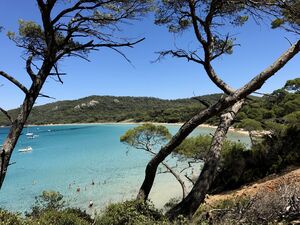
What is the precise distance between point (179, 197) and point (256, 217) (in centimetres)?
1421

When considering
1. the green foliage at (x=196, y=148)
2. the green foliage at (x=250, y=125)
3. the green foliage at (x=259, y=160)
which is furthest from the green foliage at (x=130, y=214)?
the green foliage at (x=250, y=125)

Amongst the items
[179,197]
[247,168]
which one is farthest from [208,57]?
[179,197]

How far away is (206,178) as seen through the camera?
16.4 feet

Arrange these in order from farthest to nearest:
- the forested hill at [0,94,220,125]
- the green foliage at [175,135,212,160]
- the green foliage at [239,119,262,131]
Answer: the forested hill at [0,94,220,125], the green foliage at [239,119,262,131], the green foliage at [175,135,212,160]

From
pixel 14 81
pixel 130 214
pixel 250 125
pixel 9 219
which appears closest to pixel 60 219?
pixel 130 214

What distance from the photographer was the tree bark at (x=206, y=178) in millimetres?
4871

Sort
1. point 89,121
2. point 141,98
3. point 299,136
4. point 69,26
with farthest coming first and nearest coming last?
point 141,98 < point 89,121 < point 299,136 < point 69,26

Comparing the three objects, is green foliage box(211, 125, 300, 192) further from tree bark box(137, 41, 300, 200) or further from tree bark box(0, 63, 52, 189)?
tree bark box(0, 63, 52, 189)

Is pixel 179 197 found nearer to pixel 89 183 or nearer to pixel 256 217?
pixel 89 183

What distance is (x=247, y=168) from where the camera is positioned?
17.5m

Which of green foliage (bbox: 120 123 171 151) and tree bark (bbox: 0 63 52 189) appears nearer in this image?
tree bark (bbox: 0 63 52 189)

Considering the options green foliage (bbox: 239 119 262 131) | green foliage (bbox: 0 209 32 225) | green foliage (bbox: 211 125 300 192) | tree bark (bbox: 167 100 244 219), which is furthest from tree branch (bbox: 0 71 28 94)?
green foliage (bbox: 239 119 262 131)

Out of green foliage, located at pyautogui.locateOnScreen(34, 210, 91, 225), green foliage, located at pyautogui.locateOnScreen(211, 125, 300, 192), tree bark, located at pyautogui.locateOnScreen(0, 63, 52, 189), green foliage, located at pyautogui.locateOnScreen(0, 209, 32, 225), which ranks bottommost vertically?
green foliage, located at pyautogui.locateOnScreen(211, 125, 300, 192)

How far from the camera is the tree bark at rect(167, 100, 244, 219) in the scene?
4871mm
